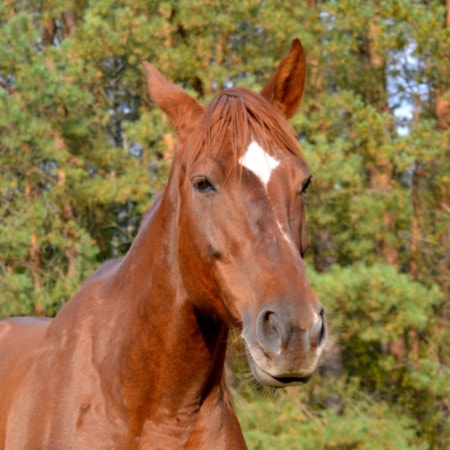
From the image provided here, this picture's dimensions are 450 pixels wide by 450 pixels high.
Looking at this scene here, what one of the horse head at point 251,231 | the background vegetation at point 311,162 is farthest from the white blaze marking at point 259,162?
the background vegetation at point 311,162

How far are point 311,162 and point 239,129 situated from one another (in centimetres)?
764

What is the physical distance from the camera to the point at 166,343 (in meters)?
3.00

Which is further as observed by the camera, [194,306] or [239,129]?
[194,306]

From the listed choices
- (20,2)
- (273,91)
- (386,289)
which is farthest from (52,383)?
(20,2)

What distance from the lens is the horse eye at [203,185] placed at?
2727 mm

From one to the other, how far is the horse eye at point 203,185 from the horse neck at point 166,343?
11.4 inches

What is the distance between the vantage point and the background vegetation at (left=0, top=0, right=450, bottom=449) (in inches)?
416

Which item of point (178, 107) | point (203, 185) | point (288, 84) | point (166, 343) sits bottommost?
point (166, 343)

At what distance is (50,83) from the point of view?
10.9 m

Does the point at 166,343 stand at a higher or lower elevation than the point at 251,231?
lower

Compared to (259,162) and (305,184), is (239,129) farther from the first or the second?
(305,184)

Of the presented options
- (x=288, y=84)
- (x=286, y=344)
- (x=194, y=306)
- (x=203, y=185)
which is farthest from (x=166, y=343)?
(x=288, y=84)

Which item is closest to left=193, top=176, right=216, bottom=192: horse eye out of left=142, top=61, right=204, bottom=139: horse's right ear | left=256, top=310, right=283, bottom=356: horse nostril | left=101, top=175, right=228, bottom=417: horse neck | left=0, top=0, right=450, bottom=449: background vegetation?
left=101, top=175, right=228, bottom=417: horse neck

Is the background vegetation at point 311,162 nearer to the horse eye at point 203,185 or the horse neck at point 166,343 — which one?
the horse neck at point 166,343
